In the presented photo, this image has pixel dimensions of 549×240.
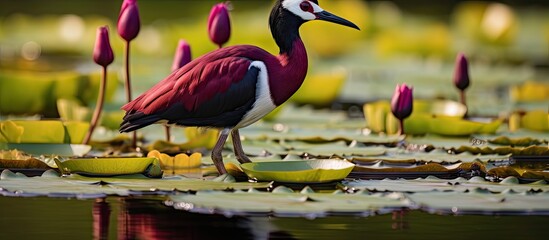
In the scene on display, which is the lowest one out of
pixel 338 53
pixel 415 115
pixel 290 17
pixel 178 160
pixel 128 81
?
pixel 178 160

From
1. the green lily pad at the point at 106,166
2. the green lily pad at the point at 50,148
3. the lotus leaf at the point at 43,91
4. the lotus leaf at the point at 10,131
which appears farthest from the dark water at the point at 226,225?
A: the lotus leaf at the point at 43,91

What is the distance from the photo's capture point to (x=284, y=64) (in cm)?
596

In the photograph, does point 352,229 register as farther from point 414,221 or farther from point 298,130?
point 298,130

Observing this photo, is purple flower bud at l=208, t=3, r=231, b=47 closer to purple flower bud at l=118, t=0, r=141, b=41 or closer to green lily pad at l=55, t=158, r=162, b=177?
purple flower bud at l=118, t=0, r=141, b=41

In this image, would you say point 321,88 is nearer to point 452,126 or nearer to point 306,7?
point 452,126

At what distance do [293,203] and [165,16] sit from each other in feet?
45.9

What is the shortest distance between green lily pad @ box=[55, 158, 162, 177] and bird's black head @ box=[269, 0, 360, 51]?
0.95 metres

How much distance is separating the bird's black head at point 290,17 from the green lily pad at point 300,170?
720mm

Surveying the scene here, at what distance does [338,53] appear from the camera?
47.3 ft

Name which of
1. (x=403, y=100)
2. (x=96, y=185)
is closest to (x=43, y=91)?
(x=403, y=100)

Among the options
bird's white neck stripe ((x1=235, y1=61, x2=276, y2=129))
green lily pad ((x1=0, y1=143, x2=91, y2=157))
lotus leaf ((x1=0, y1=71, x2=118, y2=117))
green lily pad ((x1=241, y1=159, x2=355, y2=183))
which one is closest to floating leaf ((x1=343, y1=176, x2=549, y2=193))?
green lily pad ((x1=241, y1=159, x2=355, y2=183))

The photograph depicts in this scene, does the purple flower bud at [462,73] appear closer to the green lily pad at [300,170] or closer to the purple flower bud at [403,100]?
the purple flower bud at [403,100]

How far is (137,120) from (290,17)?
0.95 meters

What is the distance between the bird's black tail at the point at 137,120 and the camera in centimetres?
585
